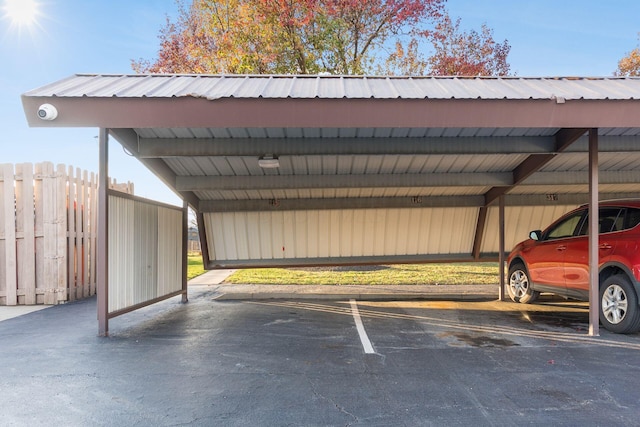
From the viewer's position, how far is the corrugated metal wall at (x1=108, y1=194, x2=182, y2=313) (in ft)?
21.5

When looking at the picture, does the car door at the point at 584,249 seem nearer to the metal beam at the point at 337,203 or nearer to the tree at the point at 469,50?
the metal beam at the point at 337,203

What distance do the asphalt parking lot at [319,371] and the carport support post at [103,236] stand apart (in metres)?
0.42

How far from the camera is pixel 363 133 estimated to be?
274 inches

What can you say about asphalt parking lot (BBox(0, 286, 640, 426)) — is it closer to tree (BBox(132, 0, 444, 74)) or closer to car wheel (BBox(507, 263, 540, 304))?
car wheel (BBox(507, 263, 540, 304))

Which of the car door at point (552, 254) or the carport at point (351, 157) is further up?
the carport at point (351, 157)

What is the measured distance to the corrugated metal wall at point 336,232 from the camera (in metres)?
10.5

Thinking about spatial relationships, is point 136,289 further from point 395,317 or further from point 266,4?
point 266,4

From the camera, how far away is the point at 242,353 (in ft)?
17.3

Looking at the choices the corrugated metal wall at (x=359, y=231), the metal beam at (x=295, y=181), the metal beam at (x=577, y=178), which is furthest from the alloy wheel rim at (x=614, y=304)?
the corrugated metal wall at (x=359, y=231)

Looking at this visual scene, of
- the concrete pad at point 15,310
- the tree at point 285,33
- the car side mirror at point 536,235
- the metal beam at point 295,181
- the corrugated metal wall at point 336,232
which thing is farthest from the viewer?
the tree at point 285,33

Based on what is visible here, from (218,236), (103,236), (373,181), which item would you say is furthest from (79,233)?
(373,181)

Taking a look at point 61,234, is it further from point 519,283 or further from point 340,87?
point 519,283

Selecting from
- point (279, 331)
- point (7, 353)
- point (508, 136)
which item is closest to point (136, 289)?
point (7, 353)

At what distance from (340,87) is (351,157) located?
1852mm
